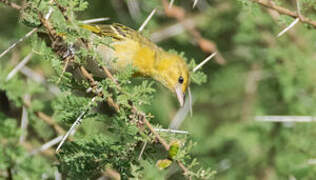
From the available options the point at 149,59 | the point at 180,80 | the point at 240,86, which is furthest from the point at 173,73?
the point at 240,86

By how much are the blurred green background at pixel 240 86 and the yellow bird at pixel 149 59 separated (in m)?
0.25

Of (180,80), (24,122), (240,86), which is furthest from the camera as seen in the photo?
(240,86)

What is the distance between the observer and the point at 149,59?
470 centimetres

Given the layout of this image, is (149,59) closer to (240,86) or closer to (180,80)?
(180,80)

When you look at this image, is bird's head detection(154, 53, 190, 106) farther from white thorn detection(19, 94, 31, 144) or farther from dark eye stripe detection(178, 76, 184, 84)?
white thorn detection(19, 94, 31, 144)

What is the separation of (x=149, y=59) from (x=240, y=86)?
256 centimetres

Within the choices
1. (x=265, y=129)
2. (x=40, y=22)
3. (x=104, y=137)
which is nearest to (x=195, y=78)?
(x=104, y=137)

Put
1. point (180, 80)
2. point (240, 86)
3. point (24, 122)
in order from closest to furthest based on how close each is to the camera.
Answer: point (24, 122), point (180, 80), point (240, 86)

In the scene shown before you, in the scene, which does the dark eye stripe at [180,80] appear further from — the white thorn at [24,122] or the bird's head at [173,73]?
the white thorn at [24,122]

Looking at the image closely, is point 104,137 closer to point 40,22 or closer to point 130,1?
point 40,22

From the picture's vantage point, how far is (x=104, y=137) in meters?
3.23

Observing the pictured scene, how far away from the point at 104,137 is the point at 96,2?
12.8 ft

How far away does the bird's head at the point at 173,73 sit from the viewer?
183 inches

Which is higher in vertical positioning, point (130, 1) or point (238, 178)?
point (130, 1)
